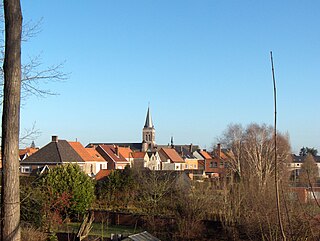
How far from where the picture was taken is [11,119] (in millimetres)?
5676

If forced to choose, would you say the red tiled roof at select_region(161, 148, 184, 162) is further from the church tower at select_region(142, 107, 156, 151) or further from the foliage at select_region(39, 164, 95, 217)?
the foliage at select_region(39, 164, 95, 217)

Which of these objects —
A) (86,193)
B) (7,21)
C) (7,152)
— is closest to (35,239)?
(7,152)

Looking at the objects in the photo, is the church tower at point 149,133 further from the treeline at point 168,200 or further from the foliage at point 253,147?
the treeline at point 168,200

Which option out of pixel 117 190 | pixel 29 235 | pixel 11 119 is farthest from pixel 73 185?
pixel 11 119

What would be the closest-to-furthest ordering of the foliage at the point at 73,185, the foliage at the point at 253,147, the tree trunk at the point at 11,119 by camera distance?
1. the tree trunk at the point at 11,119
2. the foliage at the point at 73,185
3. the foliage at the point at 253,147

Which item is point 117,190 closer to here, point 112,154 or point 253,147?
point 253,147

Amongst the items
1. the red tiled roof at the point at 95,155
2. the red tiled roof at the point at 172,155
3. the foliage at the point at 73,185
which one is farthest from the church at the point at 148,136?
the foliage at the point at 73,185

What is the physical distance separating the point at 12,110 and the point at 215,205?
15.1 meters

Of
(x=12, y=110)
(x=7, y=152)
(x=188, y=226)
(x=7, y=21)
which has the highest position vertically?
(x=7, y=21)

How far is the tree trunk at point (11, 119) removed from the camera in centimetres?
562

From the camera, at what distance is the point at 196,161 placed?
88.7 meters

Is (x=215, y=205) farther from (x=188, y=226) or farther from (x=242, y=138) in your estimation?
(x=242, y=138)

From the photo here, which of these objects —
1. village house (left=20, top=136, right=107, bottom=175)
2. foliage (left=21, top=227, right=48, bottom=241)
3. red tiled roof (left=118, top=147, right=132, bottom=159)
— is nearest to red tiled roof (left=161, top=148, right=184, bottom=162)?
A: red tiled roof (left=118, top=147, right=132, bottom=159)

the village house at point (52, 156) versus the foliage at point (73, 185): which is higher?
the village house at point (52, 156)
